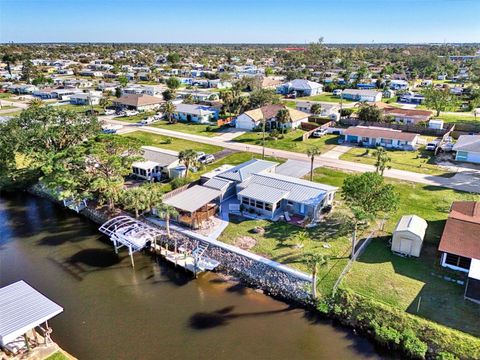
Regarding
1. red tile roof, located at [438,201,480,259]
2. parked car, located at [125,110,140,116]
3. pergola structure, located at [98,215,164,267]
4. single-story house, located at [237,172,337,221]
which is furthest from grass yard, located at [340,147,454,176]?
parked car, located at [125,110,140,116]

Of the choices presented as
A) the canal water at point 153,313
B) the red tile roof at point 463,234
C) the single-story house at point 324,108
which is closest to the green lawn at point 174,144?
the canal water at point 153,313

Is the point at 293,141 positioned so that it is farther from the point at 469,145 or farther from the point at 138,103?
the point at 138,103

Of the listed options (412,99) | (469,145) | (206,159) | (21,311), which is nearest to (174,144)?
(206,159)

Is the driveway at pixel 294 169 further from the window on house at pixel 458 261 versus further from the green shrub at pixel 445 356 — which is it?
the green shrub at pixel 445 356

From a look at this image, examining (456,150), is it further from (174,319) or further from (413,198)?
(174,319)

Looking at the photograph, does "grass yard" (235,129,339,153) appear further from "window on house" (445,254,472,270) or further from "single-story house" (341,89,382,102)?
"single-story house" (341,89,382,102)

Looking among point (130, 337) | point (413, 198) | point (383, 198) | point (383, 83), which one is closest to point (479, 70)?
point (383, 83)
